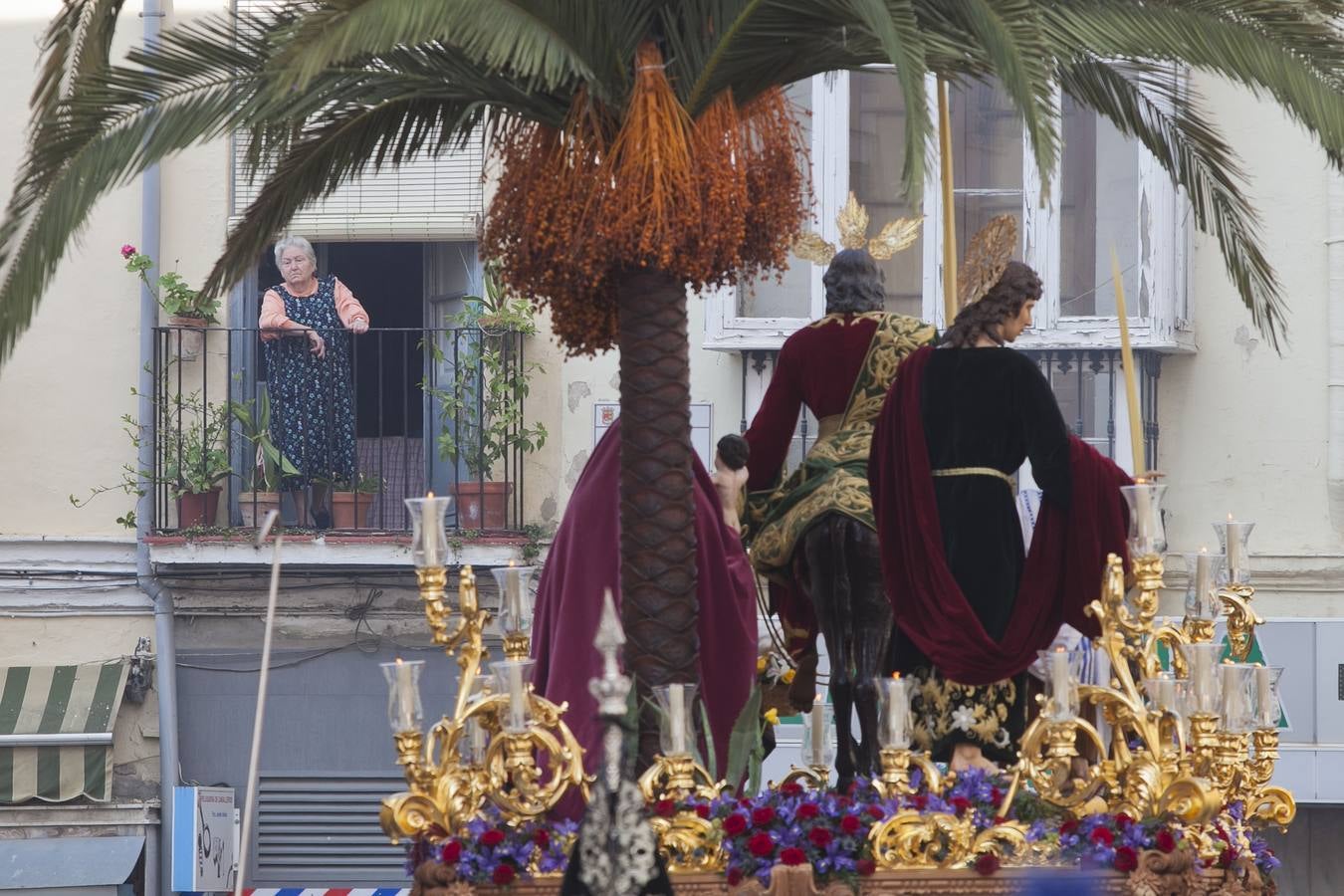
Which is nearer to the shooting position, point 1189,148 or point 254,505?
point 1189,148

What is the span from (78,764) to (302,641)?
5.08 ft

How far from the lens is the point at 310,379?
1532 cm

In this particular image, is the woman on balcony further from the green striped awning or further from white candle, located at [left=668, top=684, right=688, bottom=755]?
white candle, located at [left=668, top=684, right=688, bottom=755]

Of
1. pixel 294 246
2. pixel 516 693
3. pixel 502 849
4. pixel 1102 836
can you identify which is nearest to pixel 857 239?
pixel 516 693

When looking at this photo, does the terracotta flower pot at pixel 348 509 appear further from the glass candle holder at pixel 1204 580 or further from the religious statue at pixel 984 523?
the glass candle holder at pixel 1204 580

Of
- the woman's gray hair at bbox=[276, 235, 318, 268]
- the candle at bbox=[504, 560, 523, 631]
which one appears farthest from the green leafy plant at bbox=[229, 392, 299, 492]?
the candle at bbox=[504, 560, 523, 631]

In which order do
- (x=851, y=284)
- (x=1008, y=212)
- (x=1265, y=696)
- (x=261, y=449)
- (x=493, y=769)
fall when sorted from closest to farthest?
(x=493, y=769)
(x=1265, y=696)
(x=851, y=284)
(x=1008, y=212)
(x=261, y=449)

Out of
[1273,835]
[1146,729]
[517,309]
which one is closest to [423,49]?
[1146,729]

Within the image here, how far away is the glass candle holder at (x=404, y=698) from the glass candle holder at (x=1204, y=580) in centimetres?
249

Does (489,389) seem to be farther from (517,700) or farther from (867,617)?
(517,700)

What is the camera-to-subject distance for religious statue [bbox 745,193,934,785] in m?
8.11

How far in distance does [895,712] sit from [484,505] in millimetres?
8265

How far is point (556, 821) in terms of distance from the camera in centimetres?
721

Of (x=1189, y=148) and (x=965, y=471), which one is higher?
(x=1189, y=148)
